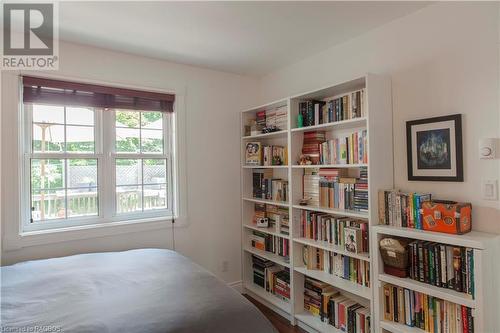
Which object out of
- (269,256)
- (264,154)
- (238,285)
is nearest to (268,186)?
→ (264,154)

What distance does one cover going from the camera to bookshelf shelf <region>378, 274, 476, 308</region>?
1545 mm

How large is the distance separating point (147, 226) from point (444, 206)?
240 centimetres

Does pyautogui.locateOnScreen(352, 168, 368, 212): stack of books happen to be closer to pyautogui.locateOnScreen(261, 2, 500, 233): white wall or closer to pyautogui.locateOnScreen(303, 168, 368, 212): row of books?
pyautogui.locateOnScreen(303, 168, 368, 212): row of books

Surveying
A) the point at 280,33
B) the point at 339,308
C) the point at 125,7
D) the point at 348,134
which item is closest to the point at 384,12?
Result: the point at 280,33

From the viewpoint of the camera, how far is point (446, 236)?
164 cm

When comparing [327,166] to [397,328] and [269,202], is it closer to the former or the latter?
[269,202]

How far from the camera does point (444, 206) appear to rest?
5.62 ft

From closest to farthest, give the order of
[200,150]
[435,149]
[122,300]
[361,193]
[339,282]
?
[122,300], [435,149], [361,193], [339,282], [200,150]

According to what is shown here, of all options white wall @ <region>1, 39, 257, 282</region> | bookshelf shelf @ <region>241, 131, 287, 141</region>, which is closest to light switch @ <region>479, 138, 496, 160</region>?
bookshelf shelf @ <region>241, 131, 287, 141</region>

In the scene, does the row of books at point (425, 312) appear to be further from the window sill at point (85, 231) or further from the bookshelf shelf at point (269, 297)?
the window sill at point (85, 231)

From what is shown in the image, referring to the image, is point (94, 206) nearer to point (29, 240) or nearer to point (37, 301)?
point (29, 240)

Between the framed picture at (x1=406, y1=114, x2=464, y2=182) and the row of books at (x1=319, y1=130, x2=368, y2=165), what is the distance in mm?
299

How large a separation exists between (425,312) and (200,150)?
2.33 metres

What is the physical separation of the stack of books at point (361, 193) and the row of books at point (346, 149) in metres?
0.12
